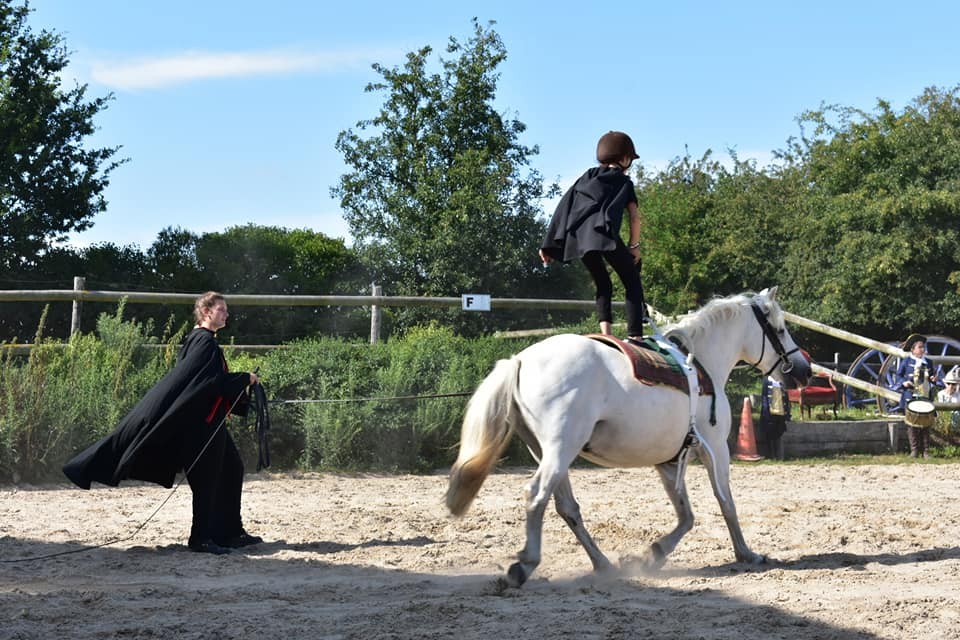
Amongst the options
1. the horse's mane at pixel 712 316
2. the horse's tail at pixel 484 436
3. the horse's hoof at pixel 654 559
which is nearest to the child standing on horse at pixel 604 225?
the horse's mane at pixel 712 316

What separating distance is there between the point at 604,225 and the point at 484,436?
1487mm

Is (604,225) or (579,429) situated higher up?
(604,225)

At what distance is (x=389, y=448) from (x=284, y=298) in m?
2.69

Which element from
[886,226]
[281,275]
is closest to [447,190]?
[281,275]

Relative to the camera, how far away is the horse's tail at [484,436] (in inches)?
251

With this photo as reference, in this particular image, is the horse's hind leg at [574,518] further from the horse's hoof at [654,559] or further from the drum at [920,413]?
the drum at [920,413]

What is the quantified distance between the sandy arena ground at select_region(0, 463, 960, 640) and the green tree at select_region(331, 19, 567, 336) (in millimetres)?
13675

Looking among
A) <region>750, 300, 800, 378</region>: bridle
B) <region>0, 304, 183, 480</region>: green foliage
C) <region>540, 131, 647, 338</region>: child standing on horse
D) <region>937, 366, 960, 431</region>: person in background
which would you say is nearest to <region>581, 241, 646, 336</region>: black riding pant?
<region>540, 131, 647, 338</region>: child standing on horse

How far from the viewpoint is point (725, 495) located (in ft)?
22.9

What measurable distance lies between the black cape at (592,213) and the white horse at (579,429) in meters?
0.60

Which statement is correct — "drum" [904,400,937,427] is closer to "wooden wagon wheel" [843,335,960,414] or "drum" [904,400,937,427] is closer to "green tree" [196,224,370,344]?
"wooden wagon wheel" [843,335,960,414]

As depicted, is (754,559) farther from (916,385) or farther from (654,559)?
(916,385)

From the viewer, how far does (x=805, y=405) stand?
17.9 m

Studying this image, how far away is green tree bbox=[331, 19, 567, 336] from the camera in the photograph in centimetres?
2422
